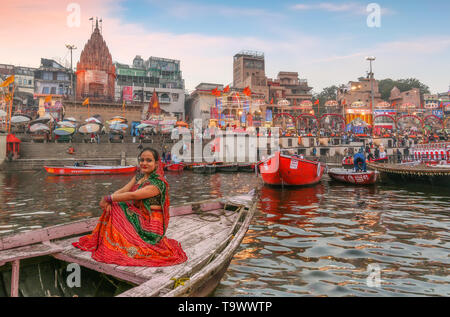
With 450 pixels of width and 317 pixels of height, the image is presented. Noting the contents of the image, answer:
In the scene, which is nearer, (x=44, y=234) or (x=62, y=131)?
(x=44, y=234)

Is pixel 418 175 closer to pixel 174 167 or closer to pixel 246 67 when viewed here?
pixel 174 167

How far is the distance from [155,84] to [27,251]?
59715mm

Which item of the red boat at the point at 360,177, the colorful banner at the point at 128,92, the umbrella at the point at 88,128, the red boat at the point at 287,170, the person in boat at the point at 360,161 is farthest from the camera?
the colorful banner at the point at 128,92

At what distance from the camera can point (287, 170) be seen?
53.1ft

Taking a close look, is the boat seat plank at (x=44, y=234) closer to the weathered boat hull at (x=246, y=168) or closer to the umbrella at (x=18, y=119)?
the weathered boat hull at (x=246, y=168)

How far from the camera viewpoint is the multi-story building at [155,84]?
54594 millimetres

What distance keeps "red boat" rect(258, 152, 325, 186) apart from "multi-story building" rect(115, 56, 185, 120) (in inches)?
1597

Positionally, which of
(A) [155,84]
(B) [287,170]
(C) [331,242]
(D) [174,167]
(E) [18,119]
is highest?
(A) [155,84]

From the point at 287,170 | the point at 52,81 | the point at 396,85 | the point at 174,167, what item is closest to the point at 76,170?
the point at 174,167

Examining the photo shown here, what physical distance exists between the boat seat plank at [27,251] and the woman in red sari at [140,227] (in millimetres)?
417

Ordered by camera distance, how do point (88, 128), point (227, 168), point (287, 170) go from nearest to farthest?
point (287, 170) < point (227, 168) < point (88, 128)

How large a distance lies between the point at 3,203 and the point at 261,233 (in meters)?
11.6
